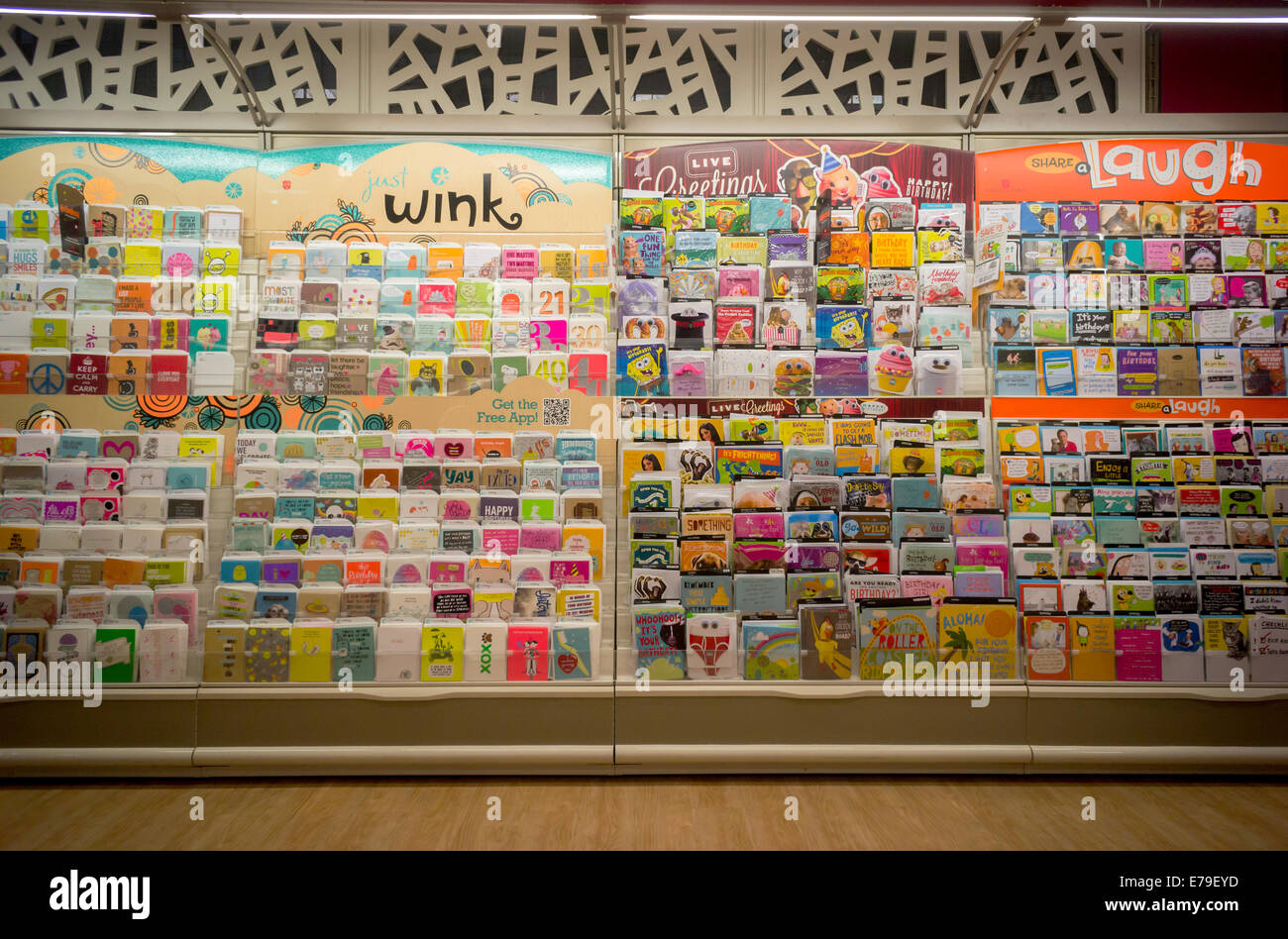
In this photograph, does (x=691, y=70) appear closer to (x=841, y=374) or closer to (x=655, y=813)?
(x=841, y=374)

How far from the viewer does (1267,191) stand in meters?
3.54

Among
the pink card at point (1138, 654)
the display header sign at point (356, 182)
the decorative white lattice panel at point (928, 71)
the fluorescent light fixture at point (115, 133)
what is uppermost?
the decorative white lattice panel at point (928, 71)

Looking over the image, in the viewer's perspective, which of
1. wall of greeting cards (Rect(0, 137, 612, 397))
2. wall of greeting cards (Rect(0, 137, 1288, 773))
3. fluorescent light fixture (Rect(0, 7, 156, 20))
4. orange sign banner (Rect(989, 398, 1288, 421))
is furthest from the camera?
orange sign banner (Rect(989, 398, 1288, 421))

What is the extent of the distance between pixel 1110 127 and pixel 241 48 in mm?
4048

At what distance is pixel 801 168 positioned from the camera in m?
3.56

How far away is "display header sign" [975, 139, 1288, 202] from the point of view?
11.6ft

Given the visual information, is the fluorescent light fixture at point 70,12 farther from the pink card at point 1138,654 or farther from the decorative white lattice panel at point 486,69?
the pink card at point 1138,654

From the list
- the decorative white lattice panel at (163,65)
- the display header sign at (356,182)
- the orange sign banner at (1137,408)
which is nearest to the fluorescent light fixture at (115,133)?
the display header sign at (356,182)

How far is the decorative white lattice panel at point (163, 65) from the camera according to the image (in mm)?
3654

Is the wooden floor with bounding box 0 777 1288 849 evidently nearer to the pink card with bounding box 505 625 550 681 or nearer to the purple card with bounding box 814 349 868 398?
the pink card with bounding box 505 625 550 681

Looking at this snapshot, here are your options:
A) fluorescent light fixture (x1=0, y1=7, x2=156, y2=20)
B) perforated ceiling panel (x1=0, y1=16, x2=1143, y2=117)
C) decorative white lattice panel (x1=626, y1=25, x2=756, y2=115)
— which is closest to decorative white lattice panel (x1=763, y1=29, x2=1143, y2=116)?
perforated ceiling panel (x1=0, y1=16, x2=1143, y2=117)

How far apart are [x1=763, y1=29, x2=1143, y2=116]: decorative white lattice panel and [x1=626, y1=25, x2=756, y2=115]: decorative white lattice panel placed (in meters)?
0.13

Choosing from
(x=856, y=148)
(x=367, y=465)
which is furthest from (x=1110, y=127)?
(x=367, y=465)

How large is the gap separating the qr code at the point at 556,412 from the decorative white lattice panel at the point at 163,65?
1798 mm
